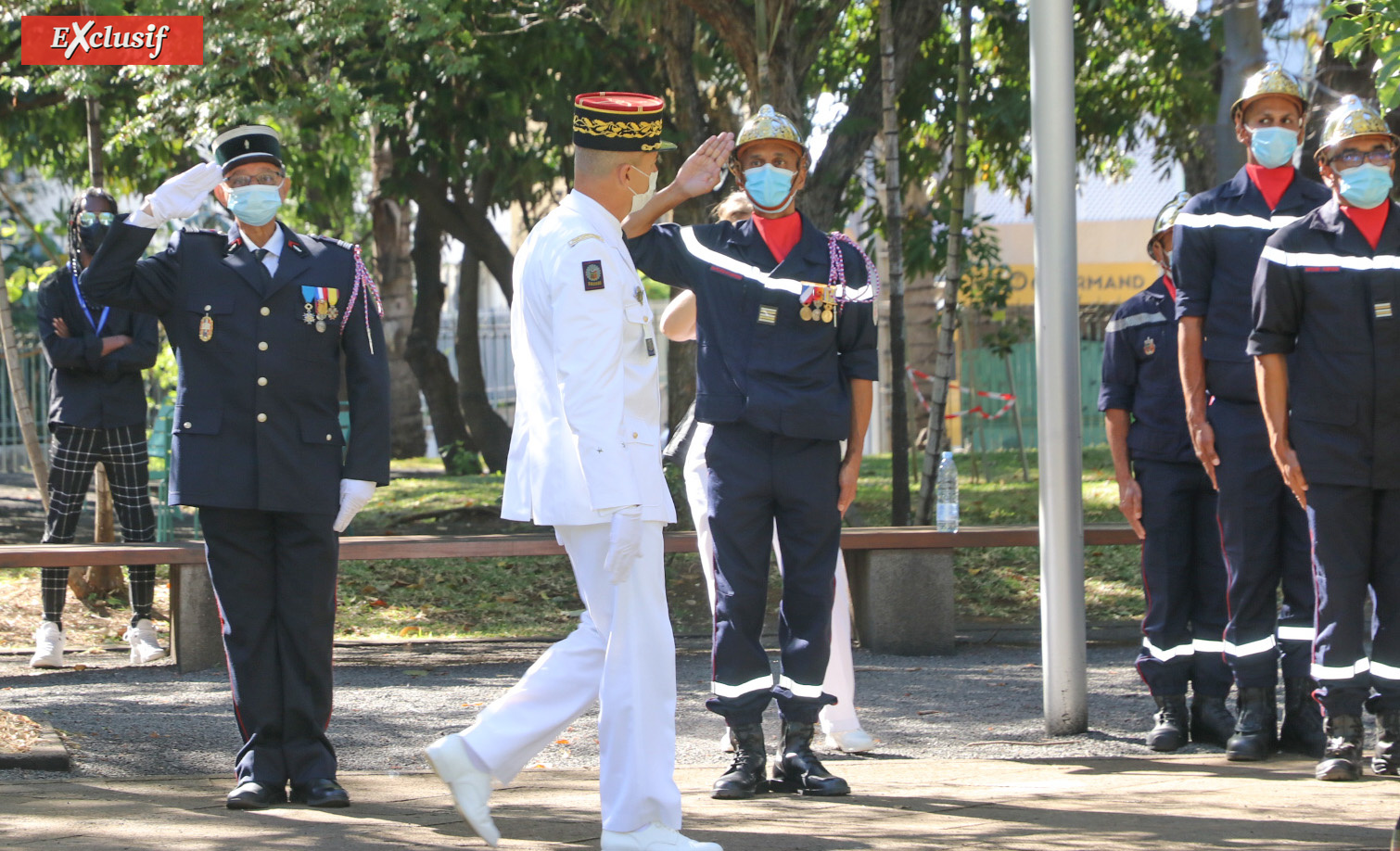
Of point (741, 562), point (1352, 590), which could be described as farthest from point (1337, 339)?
point (741, 562)

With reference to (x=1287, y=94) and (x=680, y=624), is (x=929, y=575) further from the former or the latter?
(x=1287, y=94)

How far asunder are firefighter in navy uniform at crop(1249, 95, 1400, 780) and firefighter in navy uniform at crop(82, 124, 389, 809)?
3147 millimetres

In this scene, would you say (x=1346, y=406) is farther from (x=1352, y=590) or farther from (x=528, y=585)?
(x=528, y=585)

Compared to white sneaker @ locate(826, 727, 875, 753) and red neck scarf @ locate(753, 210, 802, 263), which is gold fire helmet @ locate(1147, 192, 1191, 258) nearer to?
red neck scarf @ locate(753, 210, 802, 263)

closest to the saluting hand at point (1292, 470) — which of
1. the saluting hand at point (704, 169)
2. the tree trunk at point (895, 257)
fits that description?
the saluting hand at point (704, 169)

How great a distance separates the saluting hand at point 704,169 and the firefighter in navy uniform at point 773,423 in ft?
0.77

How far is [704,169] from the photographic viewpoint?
5.09 metres

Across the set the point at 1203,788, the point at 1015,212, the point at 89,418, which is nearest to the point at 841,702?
the point at 1203,788

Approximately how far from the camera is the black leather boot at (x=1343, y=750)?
17.6 feet

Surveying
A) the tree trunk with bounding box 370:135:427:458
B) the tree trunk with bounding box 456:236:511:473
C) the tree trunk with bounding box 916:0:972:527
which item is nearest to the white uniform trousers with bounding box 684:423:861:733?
the tree trunk with bounding box 916:0:972:527

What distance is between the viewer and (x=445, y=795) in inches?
210

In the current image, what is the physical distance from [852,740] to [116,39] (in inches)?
287

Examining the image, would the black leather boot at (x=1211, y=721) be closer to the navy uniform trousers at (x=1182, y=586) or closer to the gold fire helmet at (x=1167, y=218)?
the navy uniform trousers at (x=1182, y=586)

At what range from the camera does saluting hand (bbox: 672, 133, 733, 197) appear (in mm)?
5066
